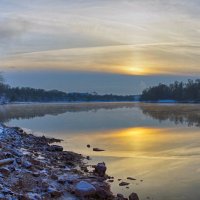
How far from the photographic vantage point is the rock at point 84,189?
44.3 feet

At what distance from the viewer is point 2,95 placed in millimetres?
170250

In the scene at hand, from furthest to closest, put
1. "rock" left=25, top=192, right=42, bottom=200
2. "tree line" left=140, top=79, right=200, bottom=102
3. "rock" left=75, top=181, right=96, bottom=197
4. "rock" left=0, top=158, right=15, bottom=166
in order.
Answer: "tree line" left=140, top=79, right=200, bottom=102
"rock" left=0, top=158, right=15, bottom=166
"rock" left=75, top=181, right=96, bottom=197
"rock" left=25, top=192, right=42, bottom=200

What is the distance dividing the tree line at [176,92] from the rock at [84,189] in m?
145

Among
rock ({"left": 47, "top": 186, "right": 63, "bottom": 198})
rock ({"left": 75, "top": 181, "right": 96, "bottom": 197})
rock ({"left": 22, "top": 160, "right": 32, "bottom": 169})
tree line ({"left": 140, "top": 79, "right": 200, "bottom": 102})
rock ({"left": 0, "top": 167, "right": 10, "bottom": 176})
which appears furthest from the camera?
tree line ({"left": 140, "top": 79, "right": 200, "bottom": 102})

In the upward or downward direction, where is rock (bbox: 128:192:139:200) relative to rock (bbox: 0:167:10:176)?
downward

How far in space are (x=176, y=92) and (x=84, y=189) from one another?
6516 inches

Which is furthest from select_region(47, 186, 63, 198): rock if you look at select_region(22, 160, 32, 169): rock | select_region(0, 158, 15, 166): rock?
select_region(22, 160, 32, 169): rock

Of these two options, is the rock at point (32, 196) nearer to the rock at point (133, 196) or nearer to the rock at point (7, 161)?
the rock at point (7, 161)

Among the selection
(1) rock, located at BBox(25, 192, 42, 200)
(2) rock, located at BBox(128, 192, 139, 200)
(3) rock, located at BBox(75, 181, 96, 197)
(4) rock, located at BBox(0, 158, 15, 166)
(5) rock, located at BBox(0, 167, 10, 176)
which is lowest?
(2) rock, located at BBox(128, 192, 139, 200)

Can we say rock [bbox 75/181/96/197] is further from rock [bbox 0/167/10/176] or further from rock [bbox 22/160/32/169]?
rock [bbox 22/160/32/169]

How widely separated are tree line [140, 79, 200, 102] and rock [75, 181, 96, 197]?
145424mm

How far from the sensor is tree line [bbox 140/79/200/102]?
160250 millimetres

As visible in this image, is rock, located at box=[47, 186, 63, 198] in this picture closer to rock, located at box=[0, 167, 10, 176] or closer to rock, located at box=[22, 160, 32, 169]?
rock, located at box=[0, 167, 10, 176]

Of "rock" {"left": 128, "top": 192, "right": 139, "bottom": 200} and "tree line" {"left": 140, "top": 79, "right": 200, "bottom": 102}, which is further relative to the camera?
"tree line" {"left": 140, "top": 79, "right": 200, "bottom": 102}
